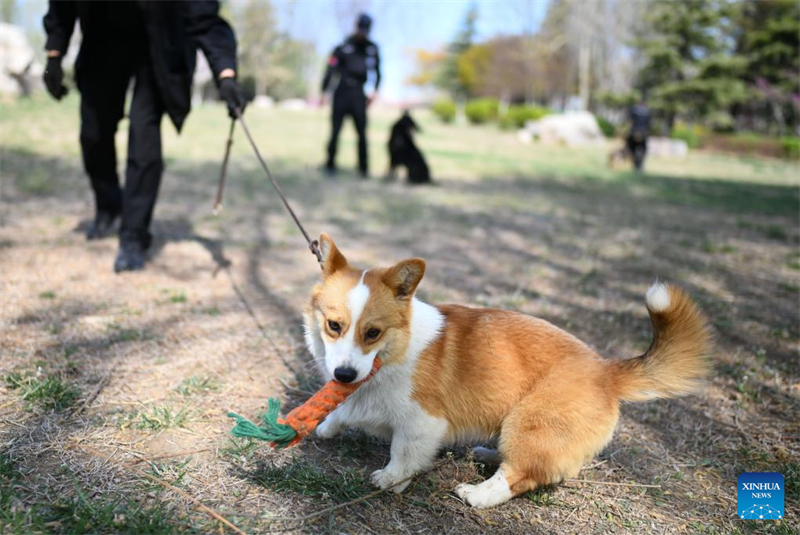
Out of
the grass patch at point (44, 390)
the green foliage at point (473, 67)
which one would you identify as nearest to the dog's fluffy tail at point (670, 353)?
the grass patch at point (44, 390)

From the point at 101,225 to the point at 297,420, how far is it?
3447 mm

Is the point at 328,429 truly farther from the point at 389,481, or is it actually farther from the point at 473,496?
the point at 473,496

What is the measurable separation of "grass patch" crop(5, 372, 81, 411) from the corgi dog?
111cm

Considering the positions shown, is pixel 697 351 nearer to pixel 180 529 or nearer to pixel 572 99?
pixel 180 529

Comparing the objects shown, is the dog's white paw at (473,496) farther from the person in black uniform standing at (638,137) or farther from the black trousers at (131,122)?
the person in black uniform standing at (638,137)

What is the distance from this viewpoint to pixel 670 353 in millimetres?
2109

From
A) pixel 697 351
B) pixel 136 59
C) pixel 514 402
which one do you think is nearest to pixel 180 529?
pixel 514 402

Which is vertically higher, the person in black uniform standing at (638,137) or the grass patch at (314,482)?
the person in black uniform standing at (638,137)

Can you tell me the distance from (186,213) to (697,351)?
17.4 ft

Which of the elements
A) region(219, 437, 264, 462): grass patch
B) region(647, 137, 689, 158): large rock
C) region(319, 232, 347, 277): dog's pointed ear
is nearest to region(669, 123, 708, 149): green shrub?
region(647, 137, 689, 158): large rock

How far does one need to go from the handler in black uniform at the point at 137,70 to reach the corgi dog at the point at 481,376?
2307 millimetres

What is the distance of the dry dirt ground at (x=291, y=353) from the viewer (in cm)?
201

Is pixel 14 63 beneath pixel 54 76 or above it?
above

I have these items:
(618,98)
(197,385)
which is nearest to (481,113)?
(618,98)
